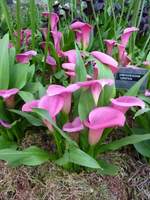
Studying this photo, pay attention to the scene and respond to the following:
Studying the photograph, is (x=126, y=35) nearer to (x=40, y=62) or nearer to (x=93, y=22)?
(x=40, y=62)

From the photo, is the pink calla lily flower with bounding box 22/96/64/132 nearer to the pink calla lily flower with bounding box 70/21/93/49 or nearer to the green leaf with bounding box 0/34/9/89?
the green leaf with bounding box 0/34/9/89

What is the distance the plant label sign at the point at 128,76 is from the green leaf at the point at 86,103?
222 mm

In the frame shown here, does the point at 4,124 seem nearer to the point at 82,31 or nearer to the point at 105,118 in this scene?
the point at 105,118

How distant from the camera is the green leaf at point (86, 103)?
0.93 metres

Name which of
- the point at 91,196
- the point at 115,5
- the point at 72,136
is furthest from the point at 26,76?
the point at 115,5

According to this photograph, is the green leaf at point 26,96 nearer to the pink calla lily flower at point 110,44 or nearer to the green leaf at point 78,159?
the green leaf at point 78,159

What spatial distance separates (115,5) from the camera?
6.08 feet

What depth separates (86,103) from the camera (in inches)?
37.1

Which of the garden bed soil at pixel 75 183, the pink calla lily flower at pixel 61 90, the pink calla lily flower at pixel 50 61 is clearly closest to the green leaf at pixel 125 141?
the garden bed soil at pixel 75 183

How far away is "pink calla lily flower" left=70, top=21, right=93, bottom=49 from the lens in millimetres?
1333

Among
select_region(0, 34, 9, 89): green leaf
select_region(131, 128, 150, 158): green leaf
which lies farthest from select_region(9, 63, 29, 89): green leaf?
select_region(131, 128, 150, 158): green leaf

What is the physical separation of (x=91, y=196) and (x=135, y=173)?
181 mm

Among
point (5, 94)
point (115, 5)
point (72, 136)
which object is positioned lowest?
point (72, 136)

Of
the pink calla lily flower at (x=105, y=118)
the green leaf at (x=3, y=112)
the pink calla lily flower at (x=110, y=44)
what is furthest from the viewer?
the pink calla lily flower at (x=110, y=44)
